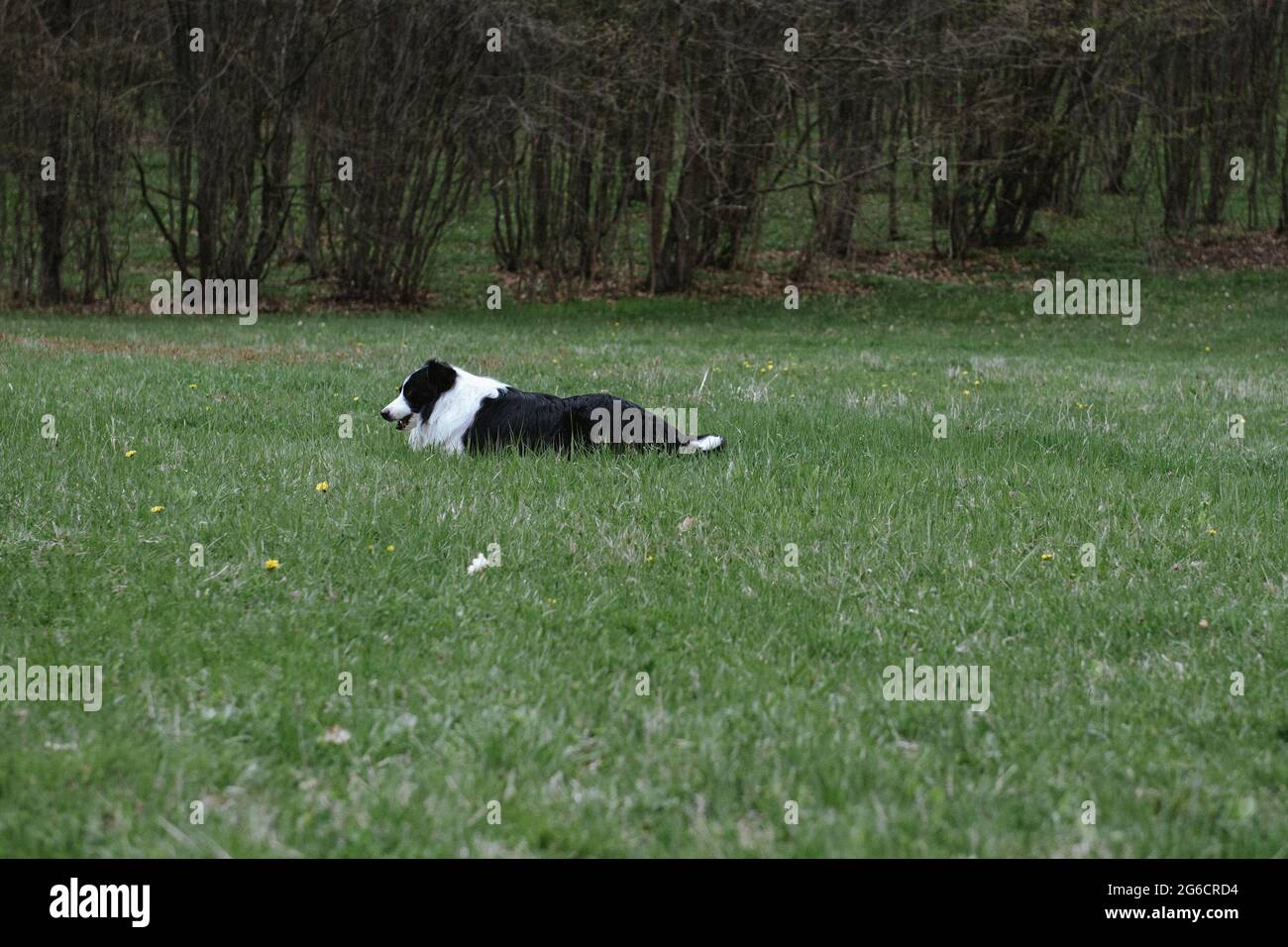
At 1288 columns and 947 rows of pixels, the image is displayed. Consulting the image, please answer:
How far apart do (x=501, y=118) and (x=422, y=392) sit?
1590cm

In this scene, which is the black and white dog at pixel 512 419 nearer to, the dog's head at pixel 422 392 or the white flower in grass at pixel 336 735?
the dog's head at pixel 422 392

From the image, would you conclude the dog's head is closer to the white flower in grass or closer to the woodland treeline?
the white flower in grass

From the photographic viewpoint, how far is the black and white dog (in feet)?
28.4

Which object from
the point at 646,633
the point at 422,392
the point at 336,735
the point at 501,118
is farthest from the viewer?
the point at 501,118

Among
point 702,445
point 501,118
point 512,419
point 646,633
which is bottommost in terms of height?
point 646,633

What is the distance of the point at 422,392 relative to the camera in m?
8.91

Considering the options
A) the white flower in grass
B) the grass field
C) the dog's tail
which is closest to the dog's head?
the grass field

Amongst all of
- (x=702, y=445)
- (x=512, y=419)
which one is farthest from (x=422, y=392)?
(x=702, y=445)

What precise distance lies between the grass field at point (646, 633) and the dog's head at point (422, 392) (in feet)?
1.11

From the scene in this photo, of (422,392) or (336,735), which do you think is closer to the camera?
(336,735)

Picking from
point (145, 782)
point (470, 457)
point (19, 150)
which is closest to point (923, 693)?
point (145, 782)

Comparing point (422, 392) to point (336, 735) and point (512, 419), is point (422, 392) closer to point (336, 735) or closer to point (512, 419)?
point (512, 419)

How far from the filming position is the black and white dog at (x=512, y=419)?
8654 mm

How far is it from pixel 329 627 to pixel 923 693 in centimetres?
252
